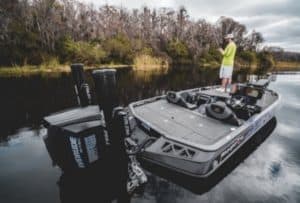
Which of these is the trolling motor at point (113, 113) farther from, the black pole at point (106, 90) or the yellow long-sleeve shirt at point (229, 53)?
the yellow long-sleeve shirt at point (229, 53)

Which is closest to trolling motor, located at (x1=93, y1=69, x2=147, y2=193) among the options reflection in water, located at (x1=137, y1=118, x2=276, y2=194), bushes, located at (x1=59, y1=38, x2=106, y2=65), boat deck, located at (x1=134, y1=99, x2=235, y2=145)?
reflection in water, located at (x1=137, y1=118, x2=276, y2=194)

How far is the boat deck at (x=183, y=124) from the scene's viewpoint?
301 centimetres

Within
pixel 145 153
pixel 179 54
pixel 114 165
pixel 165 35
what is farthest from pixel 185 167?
pixel 165 35

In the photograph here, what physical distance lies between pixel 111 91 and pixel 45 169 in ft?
5.64

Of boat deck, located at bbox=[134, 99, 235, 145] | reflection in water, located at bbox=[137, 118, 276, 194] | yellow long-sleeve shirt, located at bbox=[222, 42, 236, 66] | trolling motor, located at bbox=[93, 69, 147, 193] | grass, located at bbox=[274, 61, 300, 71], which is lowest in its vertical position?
grass, located at bbox=[274, 61, 300, 71]

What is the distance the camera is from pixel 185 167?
249 centimetres

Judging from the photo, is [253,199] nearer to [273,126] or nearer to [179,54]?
[273,126]

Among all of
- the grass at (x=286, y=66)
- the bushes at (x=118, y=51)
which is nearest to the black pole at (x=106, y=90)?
the bushes at (x=118, y=51)

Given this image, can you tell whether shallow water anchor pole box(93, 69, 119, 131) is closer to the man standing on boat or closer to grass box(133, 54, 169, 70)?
the man standing on boat

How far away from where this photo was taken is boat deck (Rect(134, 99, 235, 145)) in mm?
3008

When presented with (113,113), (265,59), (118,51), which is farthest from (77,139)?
(265,59)

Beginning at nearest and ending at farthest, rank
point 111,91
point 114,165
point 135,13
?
point 111,91 → point 114,165 → point 135,13

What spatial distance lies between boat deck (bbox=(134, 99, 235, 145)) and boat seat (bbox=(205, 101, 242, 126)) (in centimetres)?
8

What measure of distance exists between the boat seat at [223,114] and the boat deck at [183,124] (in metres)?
0.08
